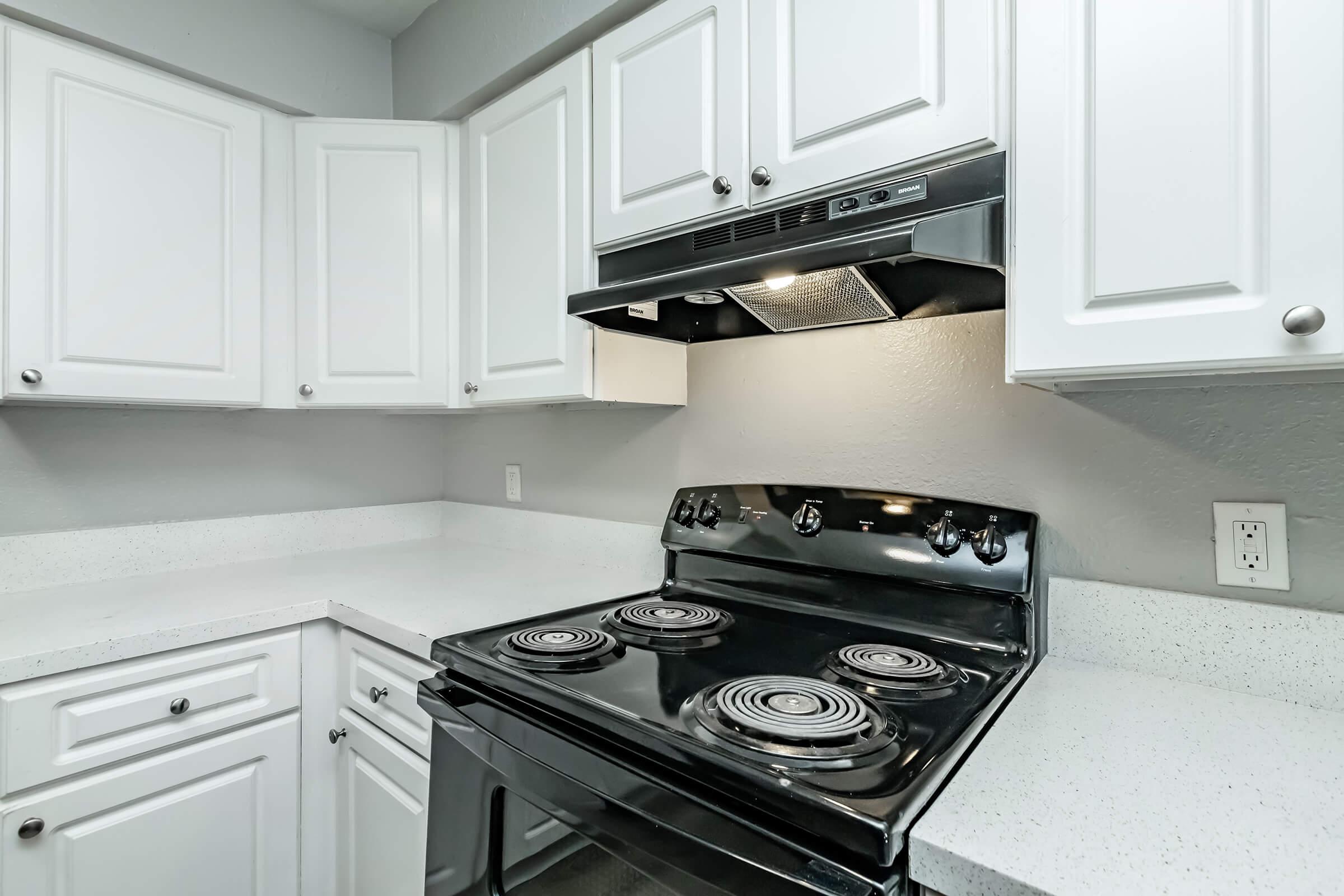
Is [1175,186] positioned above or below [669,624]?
above

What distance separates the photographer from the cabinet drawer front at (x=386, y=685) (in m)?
1.27

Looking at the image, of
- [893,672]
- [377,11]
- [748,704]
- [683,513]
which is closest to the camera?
[748,704]

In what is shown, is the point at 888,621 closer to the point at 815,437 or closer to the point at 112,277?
the point at 815,437

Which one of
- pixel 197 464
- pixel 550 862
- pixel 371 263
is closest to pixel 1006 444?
pixel 550 862

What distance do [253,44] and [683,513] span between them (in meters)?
1.75

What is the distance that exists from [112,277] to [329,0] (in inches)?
43.2

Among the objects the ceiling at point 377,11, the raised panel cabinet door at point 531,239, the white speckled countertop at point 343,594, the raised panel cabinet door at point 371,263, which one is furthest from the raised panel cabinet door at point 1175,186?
the ceiling at point 377,11

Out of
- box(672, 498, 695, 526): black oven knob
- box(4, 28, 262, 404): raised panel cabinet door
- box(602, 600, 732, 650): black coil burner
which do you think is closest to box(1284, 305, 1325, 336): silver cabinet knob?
box(602, 600, 732, 650): black coil burner

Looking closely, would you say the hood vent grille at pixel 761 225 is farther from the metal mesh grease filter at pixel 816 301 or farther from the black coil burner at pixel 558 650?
the black coil burner at pixel 558 650

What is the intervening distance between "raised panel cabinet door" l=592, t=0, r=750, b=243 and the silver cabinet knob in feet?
2.51

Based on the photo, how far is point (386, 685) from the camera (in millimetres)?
1359

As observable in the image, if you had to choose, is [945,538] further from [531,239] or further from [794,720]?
[531,239]

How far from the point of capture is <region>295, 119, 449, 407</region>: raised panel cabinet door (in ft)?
6.05

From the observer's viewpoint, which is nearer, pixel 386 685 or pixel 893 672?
pixel 893 672
